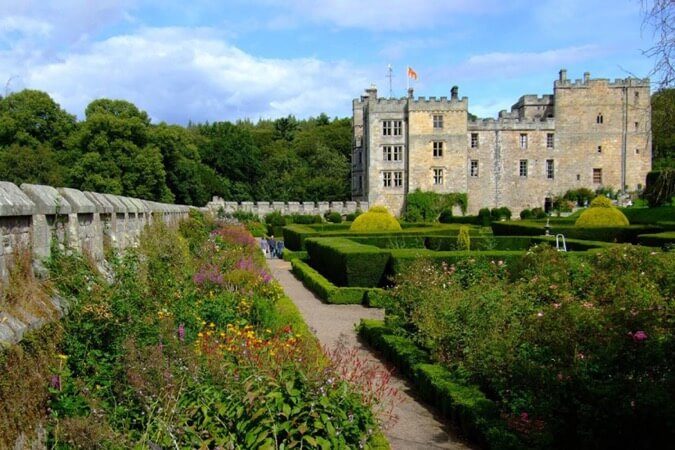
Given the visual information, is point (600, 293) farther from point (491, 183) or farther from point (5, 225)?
point (491, 183)

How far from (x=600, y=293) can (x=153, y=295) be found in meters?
5.61

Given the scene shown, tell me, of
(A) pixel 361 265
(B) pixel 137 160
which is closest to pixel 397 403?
(A) pixel 361 265

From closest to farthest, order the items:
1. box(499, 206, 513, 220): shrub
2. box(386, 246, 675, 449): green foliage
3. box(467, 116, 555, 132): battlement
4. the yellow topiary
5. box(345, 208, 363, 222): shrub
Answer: box(386, 246, 675, 449): green foliage < the yellow topiary < box(345, 208, 363, 222): shrub < box(499, 206, 513, 220): shrub < box(467, 116, 555, 132): battlement

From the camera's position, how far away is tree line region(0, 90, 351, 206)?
3722 cm

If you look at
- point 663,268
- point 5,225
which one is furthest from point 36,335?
point 663,268

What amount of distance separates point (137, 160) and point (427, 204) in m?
19.7

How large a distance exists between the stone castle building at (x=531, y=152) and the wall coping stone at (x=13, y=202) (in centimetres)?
4024

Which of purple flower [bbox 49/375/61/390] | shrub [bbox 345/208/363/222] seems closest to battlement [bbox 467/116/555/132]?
shrub [bbox 345/208/363/222]

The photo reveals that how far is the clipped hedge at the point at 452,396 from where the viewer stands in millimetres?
5402

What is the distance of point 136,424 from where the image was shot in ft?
15.2

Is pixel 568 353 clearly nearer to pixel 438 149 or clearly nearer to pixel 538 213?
pixel 538 213

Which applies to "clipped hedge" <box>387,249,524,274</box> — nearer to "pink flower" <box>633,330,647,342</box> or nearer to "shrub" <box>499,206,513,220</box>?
"pink flower" <box>633,330,647,342</box>

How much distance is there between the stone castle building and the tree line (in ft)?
44.4

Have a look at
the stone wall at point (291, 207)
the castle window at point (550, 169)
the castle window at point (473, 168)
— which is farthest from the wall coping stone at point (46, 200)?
the castle window at point (550, 169)
